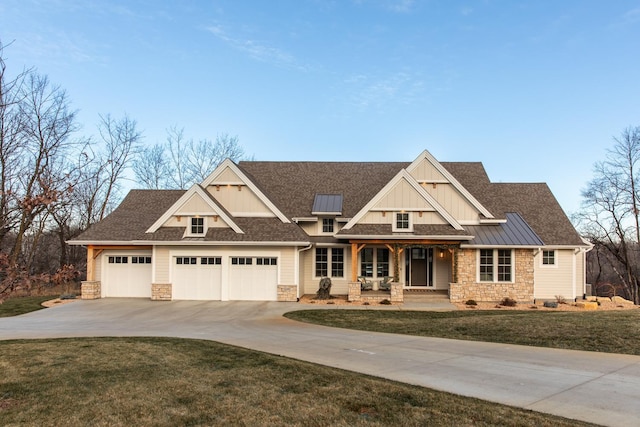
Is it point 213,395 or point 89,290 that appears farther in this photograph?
point 89,290

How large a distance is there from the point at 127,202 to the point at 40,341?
1438cm

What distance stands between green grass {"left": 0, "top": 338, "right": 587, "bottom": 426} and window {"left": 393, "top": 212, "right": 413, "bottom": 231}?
1270cm

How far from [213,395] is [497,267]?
17.5m

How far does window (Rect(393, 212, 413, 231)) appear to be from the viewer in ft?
68.1

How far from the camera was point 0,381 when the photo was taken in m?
7.27

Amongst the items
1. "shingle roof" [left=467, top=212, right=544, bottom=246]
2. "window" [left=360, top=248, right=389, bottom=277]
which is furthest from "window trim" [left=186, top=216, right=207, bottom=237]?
"shingle roof" [left=467, top=212, right=544, bottom=246]

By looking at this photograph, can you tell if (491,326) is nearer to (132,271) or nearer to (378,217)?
(378,217)

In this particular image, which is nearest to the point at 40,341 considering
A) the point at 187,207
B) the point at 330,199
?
the point at 187,207

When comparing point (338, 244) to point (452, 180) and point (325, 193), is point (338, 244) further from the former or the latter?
point (452, 180)

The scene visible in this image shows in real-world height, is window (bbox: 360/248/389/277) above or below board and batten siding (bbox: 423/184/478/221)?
below

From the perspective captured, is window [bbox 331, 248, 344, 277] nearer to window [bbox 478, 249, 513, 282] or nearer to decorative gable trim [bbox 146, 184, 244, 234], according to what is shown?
decorative gable trim [bbox 146, 184, 244, 234]

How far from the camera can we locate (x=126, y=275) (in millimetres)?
21875

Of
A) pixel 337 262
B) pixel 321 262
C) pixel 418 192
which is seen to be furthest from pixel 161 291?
pixel 418 192

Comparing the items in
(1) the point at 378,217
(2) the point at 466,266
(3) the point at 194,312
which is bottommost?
(3) the point at 194,312
